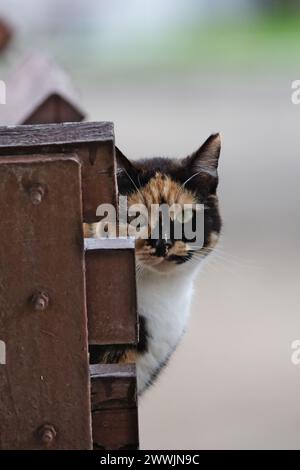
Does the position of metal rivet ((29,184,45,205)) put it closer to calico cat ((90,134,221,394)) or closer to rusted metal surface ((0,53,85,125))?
calico cat ((90,134,221,394))

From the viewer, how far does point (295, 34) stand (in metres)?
15.3

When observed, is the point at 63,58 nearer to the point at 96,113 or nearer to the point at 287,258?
the point at 96,113

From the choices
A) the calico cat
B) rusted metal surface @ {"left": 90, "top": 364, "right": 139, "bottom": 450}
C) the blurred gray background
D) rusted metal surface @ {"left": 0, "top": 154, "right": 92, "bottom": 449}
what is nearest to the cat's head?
the calico cat

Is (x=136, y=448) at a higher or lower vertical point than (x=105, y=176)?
lower

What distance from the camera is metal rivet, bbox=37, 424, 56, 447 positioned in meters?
1.45

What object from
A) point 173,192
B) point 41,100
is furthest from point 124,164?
point 41,100

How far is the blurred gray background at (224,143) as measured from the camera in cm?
439

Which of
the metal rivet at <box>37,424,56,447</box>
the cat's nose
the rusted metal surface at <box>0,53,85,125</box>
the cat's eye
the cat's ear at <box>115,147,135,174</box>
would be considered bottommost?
the metal rivet at <box>37,424,56,447</box>

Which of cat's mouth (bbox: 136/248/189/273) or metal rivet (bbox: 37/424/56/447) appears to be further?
cat's mouth (bbox: 136/248/189/273)

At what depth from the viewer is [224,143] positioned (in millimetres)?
9078

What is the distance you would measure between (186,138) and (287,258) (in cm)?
303

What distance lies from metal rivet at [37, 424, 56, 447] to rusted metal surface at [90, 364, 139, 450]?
0.12 metres

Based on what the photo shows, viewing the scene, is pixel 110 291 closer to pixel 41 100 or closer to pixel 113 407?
pixel 113 407

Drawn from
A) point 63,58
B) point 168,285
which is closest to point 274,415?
point 168,285
